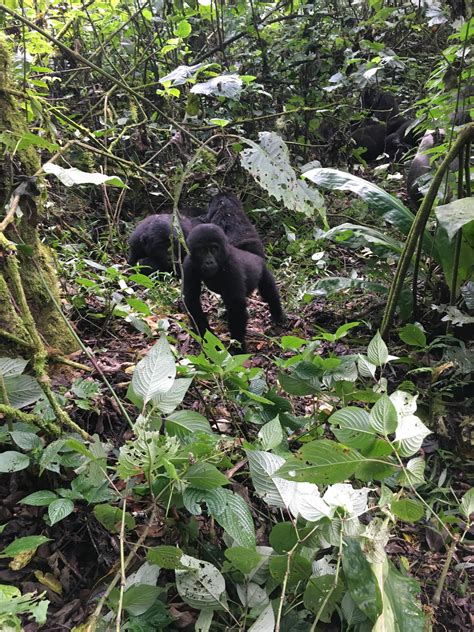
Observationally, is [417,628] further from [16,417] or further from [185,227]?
[185,227]

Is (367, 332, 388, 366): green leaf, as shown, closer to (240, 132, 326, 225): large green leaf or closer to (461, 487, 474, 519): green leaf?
(461, 487, 474, 519): green leaf

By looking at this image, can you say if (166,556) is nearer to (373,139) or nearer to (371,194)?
(371,194)

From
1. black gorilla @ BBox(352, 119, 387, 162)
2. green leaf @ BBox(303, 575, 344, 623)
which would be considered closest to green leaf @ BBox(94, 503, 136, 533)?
green leaf @ BBox(303, 575, 344, 623)

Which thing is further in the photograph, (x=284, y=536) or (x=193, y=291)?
(x=193, y=291)

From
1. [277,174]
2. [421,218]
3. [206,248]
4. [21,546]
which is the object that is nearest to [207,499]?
[21,546]

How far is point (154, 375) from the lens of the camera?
1.43 metres

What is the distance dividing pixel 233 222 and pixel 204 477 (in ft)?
11.0

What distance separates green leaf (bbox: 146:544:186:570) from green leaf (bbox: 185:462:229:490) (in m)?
0.16

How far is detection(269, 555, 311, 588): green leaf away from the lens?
1309 mm

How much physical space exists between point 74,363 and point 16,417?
1.93 ft

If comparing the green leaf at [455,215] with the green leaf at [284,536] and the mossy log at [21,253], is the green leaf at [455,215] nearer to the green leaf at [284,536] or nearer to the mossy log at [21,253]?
the green leaf at [284,536]

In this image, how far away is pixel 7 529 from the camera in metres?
1.53

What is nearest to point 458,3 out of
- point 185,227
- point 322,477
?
point 185,227

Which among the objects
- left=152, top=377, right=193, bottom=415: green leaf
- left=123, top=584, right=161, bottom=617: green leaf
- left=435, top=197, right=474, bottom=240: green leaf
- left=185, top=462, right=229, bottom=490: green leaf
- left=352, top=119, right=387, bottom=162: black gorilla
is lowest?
left=123, top=584, right=161, bottom=617: green leaf
